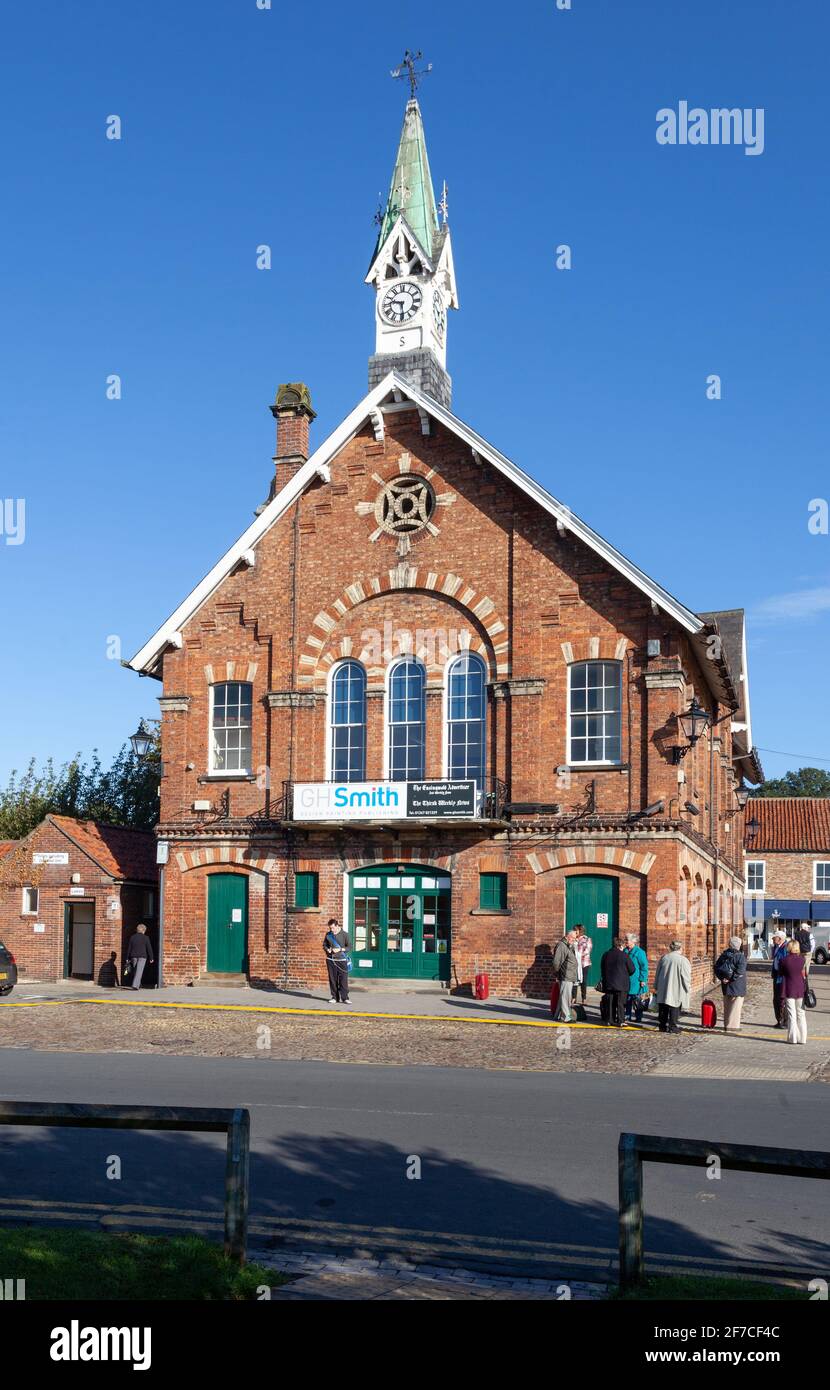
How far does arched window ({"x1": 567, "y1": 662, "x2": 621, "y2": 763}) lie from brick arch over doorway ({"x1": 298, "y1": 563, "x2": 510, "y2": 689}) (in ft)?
5.33

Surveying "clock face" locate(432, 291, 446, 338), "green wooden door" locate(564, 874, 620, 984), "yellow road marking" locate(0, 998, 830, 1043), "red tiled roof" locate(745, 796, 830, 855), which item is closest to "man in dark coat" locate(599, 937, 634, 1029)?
"yellow road marking" locate(0, 998, 830, 1043)

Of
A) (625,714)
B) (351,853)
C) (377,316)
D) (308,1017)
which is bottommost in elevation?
(308,1017)

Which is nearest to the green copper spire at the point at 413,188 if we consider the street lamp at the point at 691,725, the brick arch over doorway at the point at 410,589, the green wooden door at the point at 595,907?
the brick arch over doorway at the point at 410,589

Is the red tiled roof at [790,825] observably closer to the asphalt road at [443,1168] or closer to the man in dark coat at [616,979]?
the man in dark coat at [616,979]

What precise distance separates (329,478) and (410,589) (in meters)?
3.39

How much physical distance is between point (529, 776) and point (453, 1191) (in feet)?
59.5

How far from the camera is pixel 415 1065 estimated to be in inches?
677

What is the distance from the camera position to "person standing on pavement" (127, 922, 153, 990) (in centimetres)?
2934

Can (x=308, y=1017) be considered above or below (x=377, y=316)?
below

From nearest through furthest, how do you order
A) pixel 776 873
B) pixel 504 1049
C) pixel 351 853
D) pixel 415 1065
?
pixel 415 1065 → pixel 504 1049 → pixel 351 853 → pixel 776 873

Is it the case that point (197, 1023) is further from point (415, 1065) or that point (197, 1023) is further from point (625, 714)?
point (625, 714)

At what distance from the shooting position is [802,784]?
11206cm

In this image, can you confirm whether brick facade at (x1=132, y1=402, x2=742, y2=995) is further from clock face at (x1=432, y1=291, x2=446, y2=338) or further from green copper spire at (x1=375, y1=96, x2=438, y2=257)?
green copper spire at (x1=375, y1=96, x2=438, y2=257)

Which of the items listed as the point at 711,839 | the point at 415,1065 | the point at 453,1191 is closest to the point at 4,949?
the point at 415,1065
